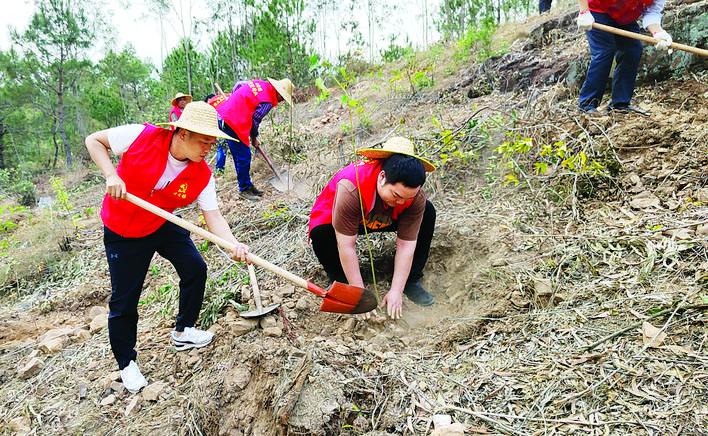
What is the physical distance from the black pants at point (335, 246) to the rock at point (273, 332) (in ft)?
1.82

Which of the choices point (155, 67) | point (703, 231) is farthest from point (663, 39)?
point (155, 67)

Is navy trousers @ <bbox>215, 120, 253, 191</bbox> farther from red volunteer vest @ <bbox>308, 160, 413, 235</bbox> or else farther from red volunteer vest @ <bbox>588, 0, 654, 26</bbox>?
red volunteer vest @ <bbox>588, 0, 654, 26</bbox>

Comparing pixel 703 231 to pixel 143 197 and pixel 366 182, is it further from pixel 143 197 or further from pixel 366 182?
pixel 143 197

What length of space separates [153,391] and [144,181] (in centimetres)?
102

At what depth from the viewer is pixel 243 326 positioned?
7.38 ft

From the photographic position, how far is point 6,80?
580 inches

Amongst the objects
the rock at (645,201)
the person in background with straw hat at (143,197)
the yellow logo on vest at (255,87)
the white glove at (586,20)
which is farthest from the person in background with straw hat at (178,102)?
the rock at (645,201)

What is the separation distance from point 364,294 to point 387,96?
464 cm

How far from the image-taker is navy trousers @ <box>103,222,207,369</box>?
6.24 feet

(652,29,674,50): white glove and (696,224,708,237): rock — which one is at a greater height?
(652,29,674,50): white glove

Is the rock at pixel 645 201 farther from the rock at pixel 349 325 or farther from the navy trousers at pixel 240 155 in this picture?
the navy trousers at pixel 240 155

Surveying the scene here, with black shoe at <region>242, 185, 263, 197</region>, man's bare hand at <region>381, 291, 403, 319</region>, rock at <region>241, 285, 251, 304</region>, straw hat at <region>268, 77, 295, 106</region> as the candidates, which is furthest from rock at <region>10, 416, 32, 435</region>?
straw hat at <region>268, 77, 295, 106</region>

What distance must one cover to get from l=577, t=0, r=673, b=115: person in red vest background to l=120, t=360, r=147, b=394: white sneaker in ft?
11.5

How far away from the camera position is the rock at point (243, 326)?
2.24 metres
